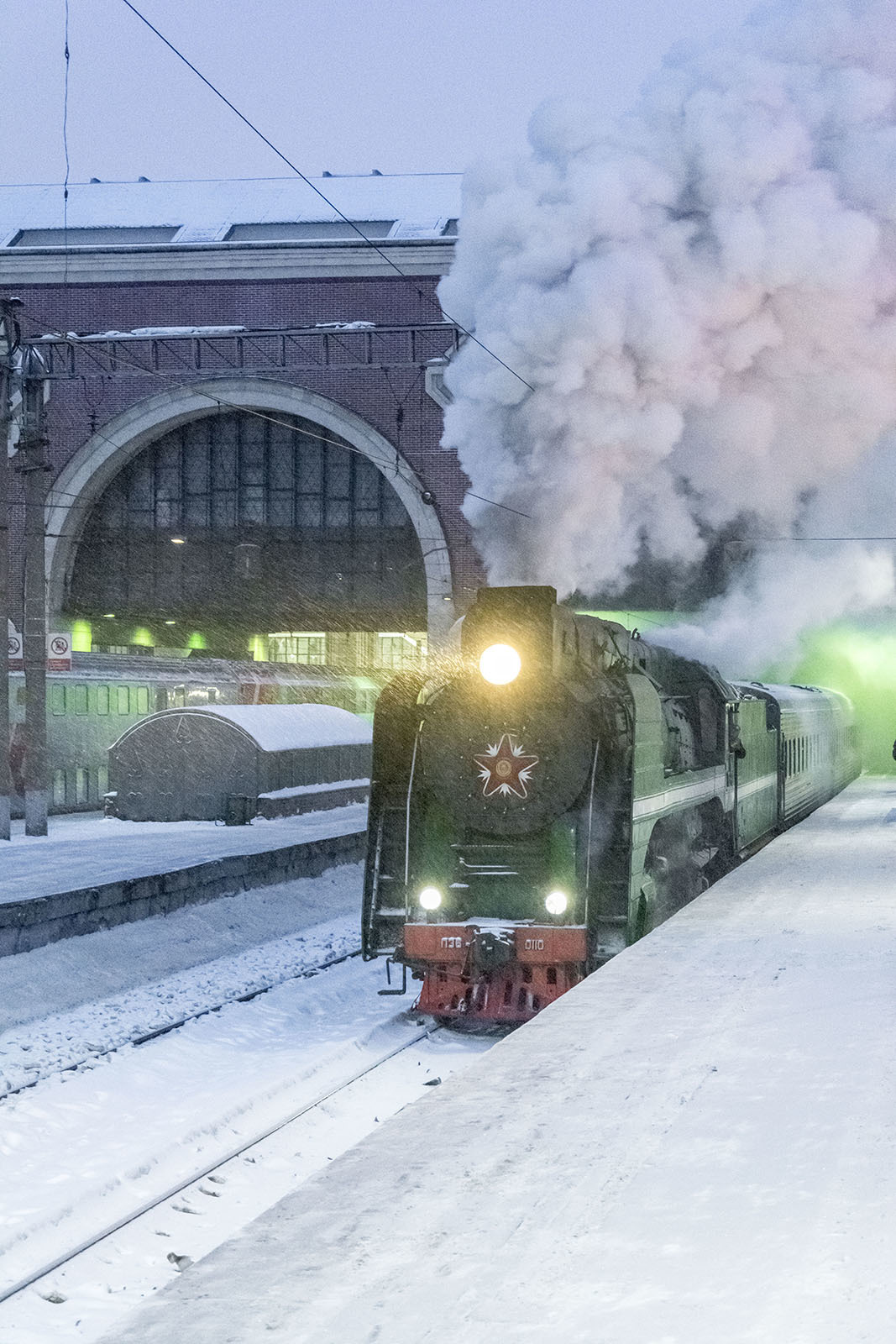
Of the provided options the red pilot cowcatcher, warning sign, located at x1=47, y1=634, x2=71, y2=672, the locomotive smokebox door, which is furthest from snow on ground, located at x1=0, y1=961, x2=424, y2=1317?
warning sign, located at x1=47, y1=634, x2=71, y2=672

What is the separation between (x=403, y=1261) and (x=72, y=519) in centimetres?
2776

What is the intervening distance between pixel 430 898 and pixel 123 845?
9105 mm

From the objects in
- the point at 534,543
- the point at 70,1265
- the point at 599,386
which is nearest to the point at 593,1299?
the point at 70,1265

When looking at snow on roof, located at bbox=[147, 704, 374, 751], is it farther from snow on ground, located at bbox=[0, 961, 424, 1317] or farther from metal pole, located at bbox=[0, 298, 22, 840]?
snow on ground, located at bbox=[0, 961, 424, 1317]

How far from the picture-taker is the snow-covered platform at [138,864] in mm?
11945

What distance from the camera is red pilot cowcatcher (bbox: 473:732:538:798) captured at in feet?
29.3

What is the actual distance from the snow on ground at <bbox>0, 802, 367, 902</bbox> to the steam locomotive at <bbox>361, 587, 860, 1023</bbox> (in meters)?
4.24

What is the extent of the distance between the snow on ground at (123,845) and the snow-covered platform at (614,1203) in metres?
7.26

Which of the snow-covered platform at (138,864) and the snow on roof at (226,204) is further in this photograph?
the snow on roof at (226,204)

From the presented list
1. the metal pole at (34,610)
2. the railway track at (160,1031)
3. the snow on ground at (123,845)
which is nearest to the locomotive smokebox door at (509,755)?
the railway track at (160,1031)

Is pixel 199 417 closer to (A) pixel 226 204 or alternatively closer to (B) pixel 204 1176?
(A) pixel 226 204

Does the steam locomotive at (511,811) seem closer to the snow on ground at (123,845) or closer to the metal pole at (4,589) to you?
the snow on ground at (123,845)

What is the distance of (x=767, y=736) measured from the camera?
16.7m

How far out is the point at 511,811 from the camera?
29.4ft
